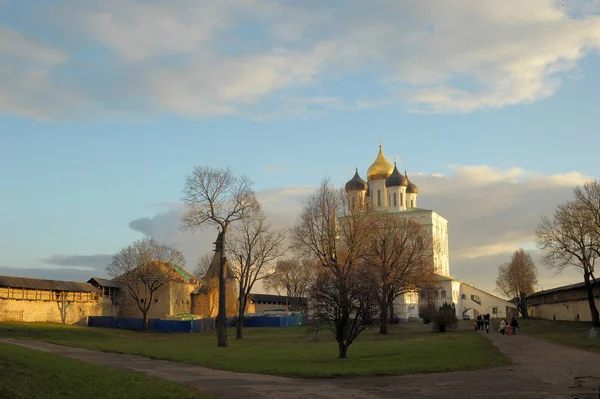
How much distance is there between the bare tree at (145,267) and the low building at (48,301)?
3.81m

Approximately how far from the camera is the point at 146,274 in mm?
72500

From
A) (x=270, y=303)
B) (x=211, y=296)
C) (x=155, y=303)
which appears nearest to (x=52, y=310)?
(x=155, y=303)

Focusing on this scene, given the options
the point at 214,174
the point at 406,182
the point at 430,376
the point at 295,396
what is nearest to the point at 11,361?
the point at 295,396

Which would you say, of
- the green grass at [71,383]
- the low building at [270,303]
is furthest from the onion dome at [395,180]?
the green grass at [71,383]

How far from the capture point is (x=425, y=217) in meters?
94.3

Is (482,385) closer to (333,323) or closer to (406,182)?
(333,323)

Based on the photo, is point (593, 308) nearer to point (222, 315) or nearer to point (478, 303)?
point (222, 315)

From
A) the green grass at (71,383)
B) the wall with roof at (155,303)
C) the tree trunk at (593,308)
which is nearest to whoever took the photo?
the green grass at (71,383)

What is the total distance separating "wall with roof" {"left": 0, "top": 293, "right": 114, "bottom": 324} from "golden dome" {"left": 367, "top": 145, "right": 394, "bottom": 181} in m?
44.6

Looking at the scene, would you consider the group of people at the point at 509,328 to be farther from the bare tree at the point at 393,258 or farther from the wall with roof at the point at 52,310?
the wall with roof at the point at 52,310

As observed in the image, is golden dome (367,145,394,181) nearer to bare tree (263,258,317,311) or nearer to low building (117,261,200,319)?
bare tree (263,258,317,311)

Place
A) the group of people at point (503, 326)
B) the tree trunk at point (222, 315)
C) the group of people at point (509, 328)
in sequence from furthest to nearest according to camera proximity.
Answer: the group of people at point (503, 326), the group of people at point (509, 328), the tree trunk at point (222, 315)

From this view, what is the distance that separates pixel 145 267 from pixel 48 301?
11479 mm

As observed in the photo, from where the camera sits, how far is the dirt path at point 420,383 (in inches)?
654
